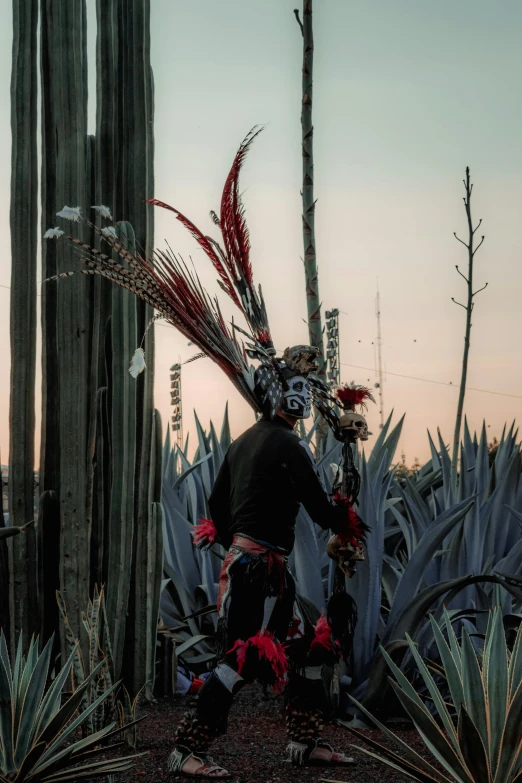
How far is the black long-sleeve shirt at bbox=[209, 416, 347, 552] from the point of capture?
161 inches

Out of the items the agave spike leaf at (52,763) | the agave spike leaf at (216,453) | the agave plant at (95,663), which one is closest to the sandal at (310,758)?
the agave plant at (95,663)

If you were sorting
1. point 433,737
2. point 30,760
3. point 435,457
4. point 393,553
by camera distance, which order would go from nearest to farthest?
point 433,737
point 30,760
point 393,553
point 435,457

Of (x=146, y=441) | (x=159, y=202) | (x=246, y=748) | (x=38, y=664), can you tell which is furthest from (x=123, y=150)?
(x=246, y=748)

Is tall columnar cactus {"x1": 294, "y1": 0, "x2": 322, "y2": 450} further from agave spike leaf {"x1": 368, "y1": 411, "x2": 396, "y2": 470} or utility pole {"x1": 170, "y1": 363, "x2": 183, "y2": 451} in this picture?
utility pole {"x1": 170, "y1": 363, "x2": 183, "y2": 451}

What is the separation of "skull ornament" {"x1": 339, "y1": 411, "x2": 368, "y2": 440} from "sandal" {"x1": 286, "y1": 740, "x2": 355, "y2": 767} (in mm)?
1333

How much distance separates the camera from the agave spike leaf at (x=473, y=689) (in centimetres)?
314

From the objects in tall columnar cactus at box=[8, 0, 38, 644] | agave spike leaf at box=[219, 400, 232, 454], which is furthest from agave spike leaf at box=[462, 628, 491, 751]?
agave spike leaf at box=[219, 400, 232, 454]

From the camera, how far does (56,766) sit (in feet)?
11.4

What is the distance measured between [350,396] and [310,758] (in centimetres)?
157

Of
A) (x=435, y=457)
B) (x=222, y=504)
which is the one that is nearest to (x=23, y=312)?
(x=222, y=504)

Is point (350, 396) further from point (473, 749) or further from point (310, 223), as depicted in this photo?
point (310, 223)

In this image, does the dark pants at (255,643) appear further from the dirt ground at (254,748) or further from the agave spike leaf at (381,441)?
the agave spike leaf at (381,441)

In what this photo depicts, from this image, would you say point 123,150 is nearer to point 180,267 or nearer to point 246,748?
point 180,267

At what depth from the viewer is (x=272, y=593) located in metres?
A: 4.07
